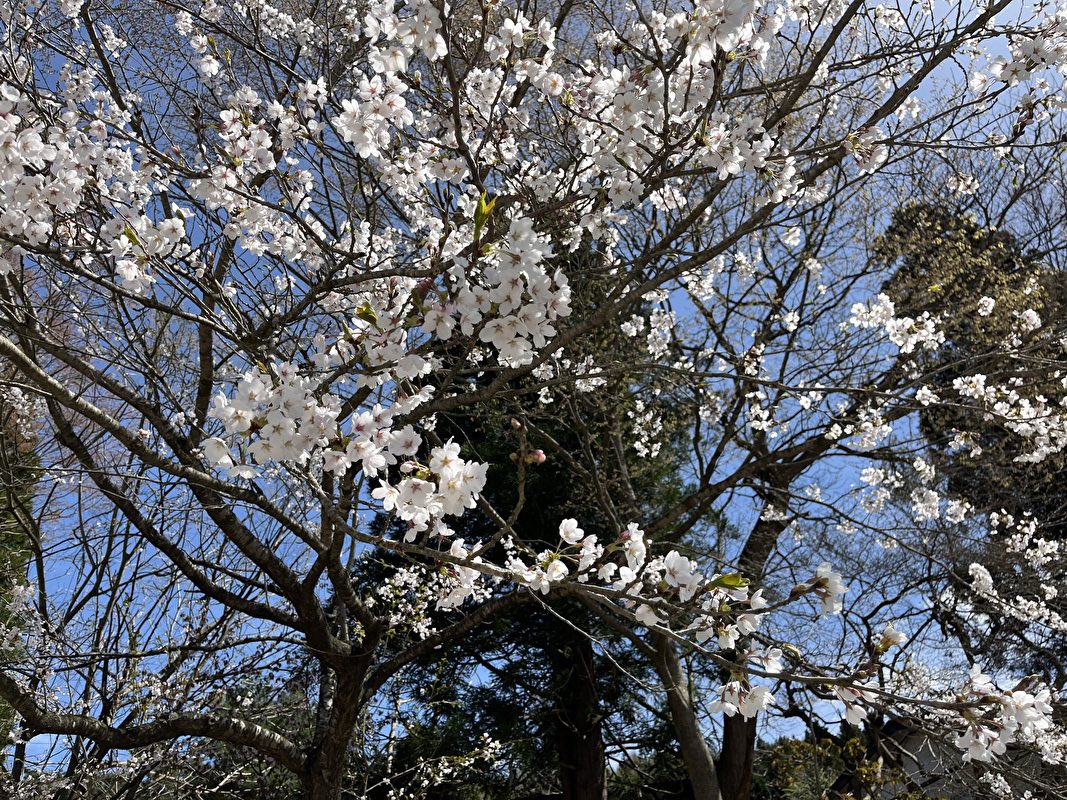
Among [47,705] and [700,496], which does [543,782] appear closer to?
[700,496]

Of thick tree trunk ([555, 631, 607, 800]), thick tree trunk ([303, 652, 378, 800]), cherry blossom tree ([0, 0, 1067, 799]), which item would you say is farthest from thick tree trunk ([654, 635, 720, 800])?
thick tree trunk ([303, 652, 378, 800])

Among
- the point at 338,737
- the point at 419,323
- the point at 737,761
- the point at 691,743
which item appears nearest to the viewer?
the point at 419,323

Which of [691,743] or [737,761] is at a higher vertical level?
[737,761]

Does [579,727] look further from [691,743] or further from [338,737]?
[338,737]

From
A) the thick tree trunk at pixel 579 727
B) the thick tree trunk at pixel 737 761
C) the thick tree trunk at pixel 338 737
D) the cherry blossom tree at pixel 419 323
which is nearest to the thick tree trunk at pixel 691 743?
the cherry blossom tree at pixel 419 323

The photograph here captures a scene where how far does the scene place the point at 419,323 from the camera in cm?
181

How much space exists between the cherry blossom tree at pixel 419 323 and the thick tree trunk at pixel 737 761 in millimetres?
26

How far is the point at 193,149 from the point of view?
188 inches

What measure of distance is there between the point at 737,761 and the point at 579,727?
5.62 feet

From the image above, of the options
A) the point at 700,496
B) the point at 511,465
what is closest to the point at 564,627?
the point at 511,465

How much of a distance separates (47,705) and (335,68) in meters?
3.75

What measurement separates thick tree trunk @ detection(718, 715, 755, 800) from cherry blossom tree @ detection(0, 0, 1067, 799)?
26 mm

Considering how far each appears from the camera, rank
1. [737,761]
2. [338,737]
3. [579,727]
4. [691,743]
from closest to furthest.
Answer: [338,737] → [691,743] → [737,761] → [579,727]

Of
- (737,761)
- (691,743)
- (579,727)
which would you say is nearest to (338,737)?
(691,743)
